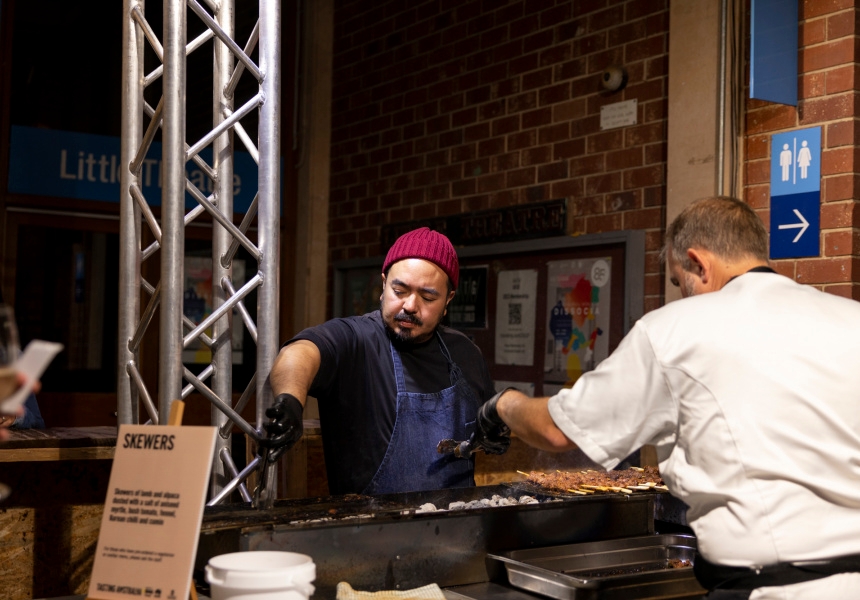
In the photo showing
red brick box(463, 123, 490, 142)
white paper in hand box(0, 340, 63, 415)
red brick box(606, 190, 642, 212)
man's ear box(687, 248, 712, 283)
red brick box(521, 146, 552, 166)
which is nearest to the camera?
white paper in hand box(0, 340, 63, 415)

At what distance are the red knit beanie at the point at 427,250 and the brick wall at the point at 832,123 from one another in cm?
184

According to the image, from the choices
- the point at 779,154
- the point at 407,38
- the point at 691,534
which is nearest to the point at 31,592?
the point at 691,534

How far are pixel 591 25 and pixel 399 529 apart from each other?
4108 millimetres

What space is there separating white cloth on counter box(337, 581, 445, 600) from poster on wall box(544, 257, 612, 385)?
328 centimetres

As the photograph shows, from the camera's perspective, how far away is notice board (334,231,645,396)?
5367 mm

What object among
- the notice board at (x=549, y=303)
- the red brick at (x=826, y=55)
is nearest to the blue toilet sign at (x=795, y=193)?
the red brick at (x=826, y=55)

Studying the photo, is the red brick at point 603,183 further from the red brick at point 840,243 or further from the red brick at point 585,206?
the red brick at point 840,243

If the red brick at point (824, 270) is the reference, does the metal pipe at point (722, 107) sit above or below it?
above

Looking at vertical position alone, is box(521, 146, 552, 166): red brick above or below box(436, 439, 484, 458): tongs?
above

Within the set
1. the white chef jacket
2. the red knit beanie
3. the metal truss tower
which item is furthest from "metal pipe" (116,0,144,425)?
the white chef jacket

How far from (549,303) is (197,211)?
2748 millimetres

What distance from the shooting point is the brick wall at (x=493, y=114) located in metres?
5.32

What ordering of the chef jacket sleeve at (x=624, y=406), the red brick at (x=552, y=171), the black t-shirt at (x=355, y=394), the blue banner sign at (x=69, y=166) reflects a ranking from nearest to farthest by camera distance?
the chef jacket sleeve at (x=624, y=406) < the black t-shirt at (x=355, y=394) < the red brick at (x=552, y=171) < the blue banner sign at (x=69, y=166)

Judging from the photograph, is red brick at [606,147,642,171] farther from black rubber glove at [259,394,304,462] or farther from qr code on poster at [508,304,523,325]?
black rubber glove at [259,394,304,462]
